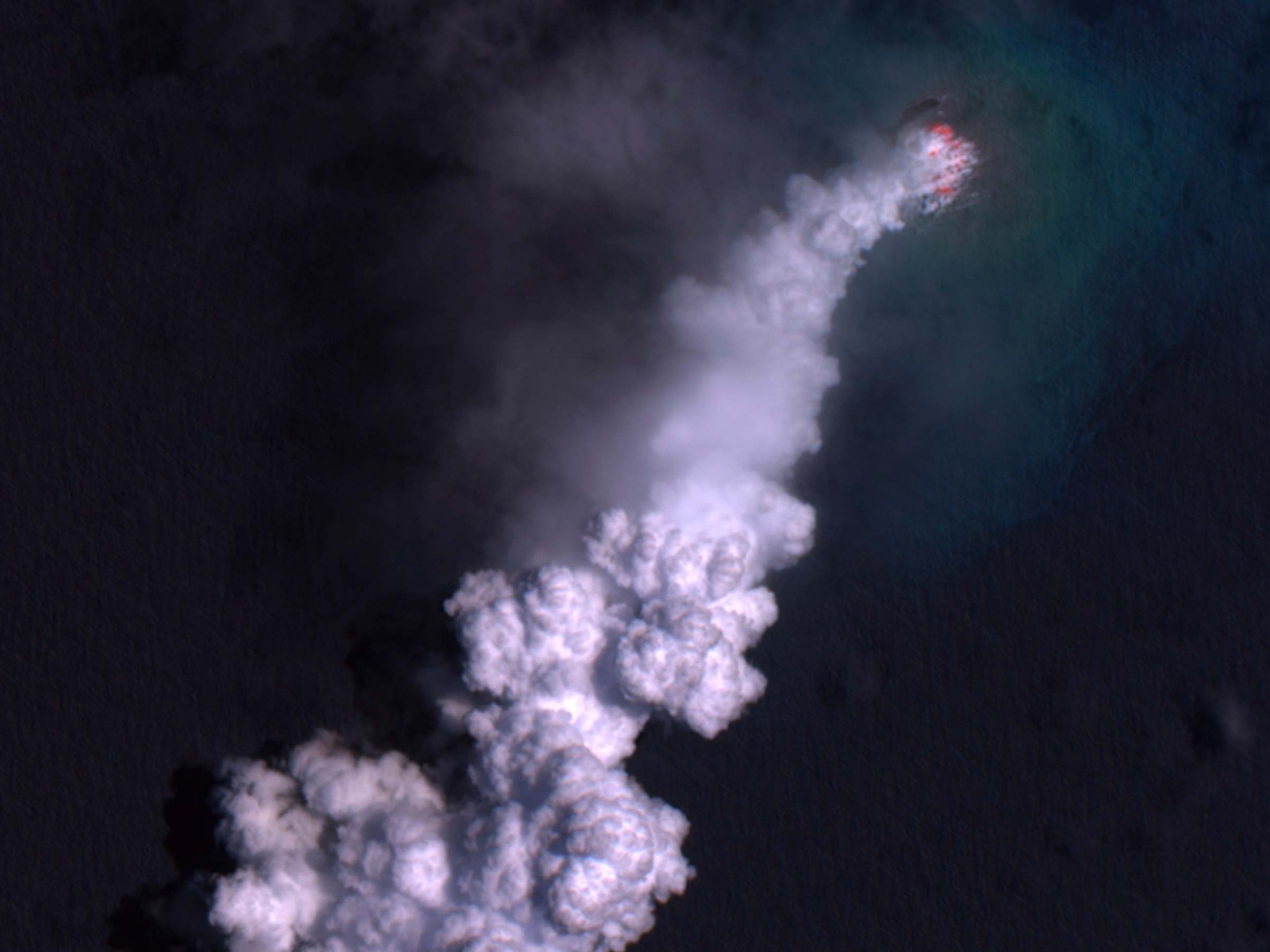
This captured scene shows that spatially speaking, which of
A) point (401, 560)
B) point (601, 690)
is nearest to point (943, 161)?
point (601, 690)

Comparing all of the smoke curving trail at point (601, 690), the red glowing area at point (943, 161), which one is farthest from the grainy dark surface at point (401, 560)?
the red glowing area at point (943, 161)

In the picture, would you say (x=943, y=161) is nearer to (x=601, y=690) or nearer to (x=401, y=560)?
(x=601, y=690)

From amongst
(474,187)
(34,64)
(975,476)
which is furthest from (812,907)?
(34,64)

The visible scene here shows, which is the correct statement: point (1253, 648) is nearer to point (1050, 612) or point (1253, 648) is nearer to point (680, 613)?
point (1050, 612)

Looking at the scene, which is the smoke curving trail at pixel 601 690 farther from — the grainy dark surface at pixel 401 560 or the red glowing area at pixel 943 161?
the grainy dark surface at pixel 401 560

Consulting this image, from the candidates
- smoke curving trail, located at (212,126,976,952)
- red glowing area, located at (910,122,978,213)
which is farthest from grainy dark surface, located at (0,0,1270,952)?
red glowing area, located at (910,122,978,213)

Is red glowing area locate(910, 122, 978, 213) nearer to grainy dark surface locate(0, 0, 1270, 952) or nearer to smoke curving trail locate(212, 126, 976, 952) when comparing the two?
smoke curving trail locate(212, 126, 976, 952)
